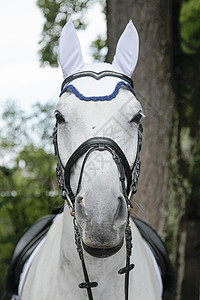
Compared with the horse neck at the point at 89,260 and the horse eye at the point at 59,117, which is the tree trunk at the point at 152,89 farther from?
the horse eye at the point at 59,117

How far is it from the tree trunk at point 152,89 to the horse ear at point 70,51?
2747 mm

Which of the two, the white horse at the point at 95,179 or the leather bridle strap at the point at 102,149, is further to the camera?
the leather bridle strap at the point at 102,149

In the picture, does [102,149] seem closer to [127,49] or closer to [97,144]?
[97,144]

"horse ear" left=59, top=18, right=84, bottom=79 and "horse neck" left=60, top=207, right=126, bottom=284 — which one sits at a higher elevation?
"horse ear" left=59, top=18, right=84, bottom=79

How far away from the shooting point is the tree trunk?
5098 mm

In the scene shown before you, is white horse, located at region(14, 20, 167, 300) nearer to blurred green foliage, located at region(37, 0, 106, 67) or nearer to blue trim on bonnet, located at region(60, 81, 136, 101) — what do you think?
blue trim on bonnet, located at region(60, 81, 136, 101)

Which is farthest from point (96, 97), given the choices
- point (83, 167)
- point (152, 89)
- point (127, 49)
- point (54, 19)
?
point (54, 19)

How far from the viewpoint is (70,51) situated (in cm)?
232

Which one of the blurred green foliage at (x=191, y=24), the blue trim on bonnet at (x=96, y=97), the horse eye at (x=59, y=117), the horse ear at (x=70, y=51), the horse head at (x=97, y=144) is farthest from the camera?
the blurred green foliage at (x=191, y=24)

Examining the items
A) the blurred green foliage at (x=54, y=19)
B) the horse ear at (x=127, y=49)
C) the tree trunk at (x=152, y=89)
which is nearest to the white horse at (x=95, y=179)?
the horse ear at (x=127, y=49)

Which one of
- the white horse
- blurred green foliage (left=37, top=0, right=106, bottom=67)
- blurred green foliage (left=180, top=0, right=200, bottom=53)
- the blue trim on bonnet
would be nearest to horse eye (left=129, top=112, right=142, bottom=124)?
the white horse

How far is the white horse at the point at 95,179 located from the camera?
1.73 metres

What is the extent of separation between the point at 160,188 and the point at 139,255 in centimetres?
279

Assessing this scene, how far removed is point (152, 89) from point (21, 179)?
10.4ft
